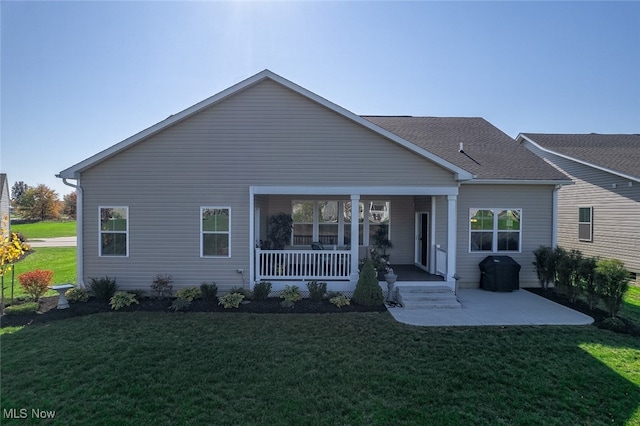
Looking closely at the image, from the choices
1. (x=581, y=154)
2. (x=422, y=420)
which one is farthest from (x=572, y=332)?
(x=581, y=154)

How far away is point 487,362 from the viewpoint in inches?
231

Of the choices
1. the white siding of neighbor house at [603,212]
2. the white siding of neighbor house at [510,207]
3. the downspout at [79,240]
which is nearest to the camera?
the downspout at [79,240]

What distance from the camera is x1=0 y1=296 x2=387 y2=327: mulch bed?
8.11 m

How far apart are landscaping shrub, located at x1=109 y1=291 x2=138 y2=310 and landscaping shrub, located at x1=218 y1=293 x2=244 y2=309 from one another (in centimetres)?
235

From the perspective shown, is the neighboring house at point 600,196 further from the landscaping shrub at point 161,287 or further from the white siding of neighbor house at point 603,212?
the landscaping shrub at point 161,287

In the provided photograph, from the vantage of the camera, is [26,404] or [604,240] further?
[604,240]

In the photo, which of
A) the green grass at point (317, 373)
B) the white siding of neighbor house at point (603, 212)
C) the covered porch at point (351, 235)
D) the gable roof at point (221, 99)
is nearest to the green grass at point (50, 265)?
the gable roof at point (221, 99)

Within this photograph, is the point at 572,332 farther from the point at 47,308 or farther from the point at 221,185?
the point at 47,308

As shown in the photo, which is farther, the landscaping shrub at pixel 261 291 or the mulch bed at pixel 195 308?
the landscaping shrub at pixel 261 291

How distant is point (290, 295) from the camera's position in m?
9.18

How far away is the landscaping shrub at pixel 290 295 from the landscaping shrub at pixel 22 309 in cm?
616

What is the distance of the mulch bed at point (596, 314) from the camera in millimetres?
7484

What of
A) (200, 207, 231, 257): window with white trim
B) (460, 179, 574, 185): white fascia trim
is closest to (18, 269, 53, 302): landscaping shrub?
(200, 207, 231, 257): window with white trim

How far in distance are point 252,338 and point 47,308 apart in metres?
6.03
